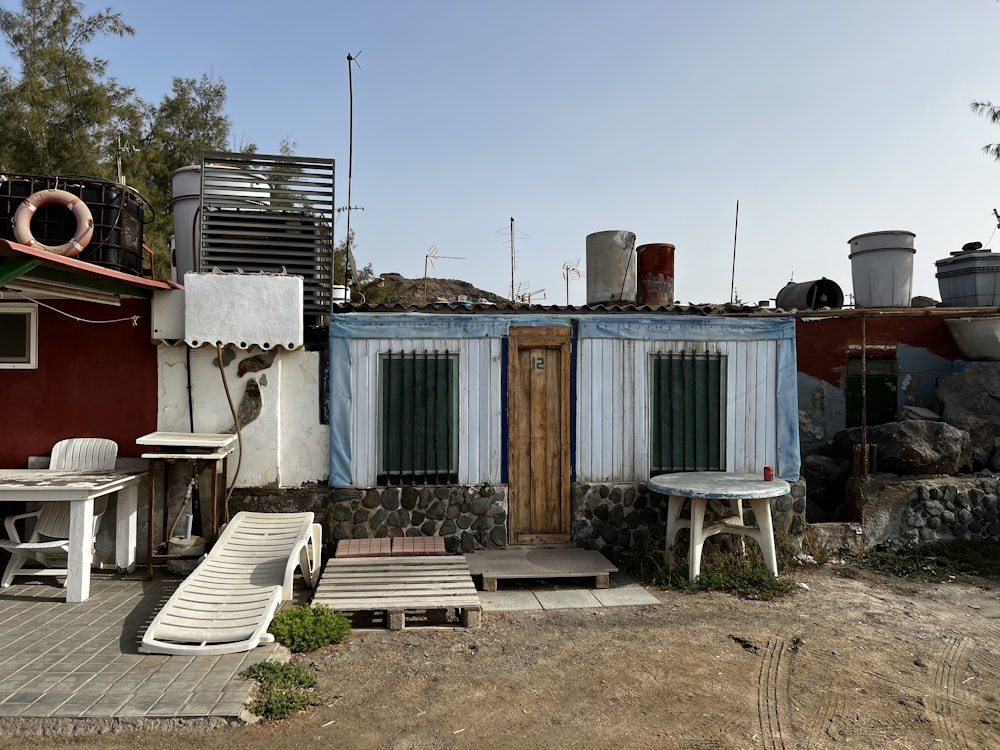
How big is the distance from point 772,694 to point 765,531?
2528 mm

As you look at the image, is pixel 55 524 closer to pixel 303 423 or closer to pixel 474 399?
pixel 303 423

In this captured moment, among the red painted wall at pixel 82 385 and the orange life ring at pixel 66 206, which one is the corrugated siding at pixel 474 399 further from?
the orange life ring at pixel 66 206

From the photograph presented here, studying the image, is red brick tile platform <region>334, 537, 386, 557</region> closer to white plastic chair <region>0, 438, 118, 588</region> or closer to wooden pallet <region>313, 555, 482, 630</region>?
wooden pallet <region>313, 555, 482, 630</region>

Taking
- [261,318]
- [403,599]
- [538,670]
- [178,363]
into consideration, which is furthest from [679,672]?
[178,363]

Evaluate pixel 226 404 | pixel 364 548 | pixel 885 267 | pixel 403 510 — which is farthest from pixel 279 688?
pixel 885 267

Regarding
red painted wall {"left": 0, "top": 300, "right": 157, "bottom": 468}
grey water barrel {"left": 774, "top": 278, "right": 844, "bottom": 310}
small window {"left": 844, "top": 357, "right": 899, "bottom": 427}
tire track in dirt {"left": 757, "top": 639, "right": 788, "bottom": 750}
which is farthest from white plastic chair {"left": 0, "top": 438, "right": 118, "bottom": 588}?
small window {"left": 844, "top": 357, "right": 899, "bottom": 427}

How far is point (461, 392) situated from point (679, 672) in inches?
141

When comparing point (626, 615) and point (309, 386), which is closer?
point (626, 615)

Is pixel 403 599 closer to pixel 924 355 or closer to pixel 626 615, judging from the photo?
pixel 626 615

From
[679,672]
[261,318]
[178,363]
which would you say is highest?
[261,318]

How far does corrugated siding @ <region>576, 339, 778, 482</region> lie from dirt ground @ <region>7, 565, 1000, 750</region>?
1680mm

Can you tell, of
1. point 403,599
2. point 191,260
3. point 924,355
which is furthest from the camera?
point 924,355

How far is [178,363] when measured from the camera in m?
7.09

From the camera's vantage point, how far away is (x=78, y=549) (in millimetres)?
6000
